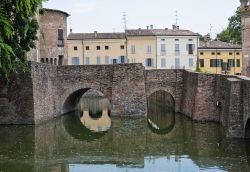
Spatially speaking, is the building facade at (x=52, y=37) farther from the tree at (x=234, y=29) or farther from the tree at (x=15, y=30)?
the tree at (x=234, y=29)

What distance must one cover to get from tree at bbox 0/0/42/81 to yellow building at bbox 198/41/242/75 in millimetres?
35150

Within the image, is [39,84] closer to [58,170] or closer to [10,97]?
[10,97]

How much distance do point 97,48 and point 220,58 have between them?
15888mm

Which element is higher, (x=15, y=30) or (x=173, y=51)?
(x=173, y=51)

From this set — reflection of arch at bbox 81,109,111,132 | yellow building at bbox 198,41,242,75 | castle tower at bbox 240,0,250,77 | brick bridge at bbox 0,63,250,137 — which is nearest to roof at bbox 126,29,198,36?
yellow building at bbox 198,41,242,75

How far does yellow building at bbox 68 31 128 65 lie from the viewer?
2249 inches

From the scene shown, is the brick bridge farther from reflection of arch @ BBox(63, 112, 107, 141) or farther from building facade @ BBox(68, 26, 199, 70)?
building facade @ BBox(68, 26, 199, 70)

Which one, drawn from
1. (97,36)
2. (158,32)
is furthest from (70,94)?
(158,32)

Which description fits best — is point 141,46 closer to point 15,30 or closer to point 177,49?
point 177,49

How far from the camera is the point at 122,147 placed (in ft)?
69.3

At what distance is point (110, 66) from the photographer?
32.3m

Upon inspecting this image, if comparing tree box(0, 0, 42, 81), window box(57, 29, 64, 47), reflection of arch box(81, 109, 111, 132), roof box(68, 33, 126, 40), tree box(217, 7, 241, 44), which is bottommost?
reflection of arch box(81, 109, 111, 132)

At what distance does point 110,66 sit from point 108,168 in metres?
16.2

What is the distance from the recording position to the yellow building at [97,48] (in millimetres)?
57125
